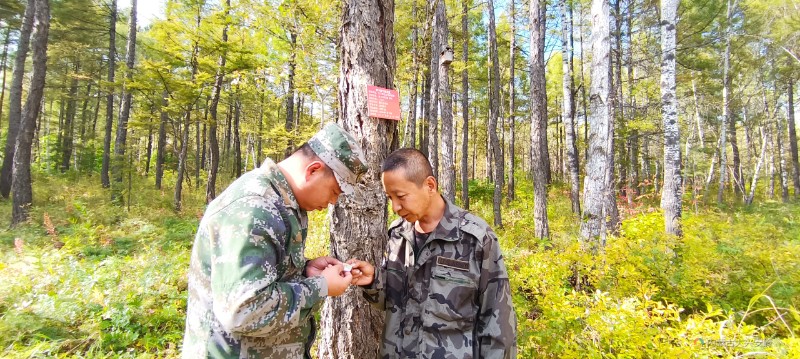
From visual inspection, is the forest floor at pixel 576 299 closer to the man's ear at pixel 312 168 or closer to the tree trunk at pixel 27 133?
the man's ear at pixel 312 168

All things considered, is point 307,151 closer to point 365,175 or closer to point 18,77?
point 365,175

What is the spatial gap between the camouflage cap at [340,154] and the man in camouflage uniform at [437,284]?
1.23 feet

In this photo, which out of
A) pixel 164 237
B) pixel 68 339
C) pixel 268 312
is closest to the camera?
pixel 268 312

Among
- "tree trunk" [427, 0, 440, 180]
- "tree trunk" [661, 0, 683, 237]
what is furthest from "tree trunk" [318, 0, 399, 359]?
"tree trunk" [661, 0, 683, 237]

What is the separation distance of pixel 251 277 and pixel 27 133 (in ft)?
43.3

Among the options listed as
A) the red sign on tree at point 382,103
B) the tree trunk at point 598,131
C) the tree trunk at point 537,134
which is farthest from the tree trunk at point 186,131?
the tree trunk at point 598,131

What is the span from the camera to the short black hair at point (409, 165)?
1.96 metres

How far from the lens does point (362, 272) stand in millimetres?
1946

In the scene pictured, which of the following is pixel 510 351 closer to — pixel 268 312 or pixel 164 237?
pixel 268 312

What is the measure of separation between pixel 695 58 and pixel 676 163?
13.7m

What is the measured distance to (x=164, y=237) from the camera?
8.54m

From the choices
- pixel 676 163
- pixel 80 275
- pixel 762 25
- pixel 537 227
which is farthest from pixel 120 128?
pixel 762 25

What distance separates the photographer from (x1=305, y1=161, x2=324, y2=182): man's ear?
5.21 ft

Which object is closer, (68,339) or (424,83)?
(68,339)
